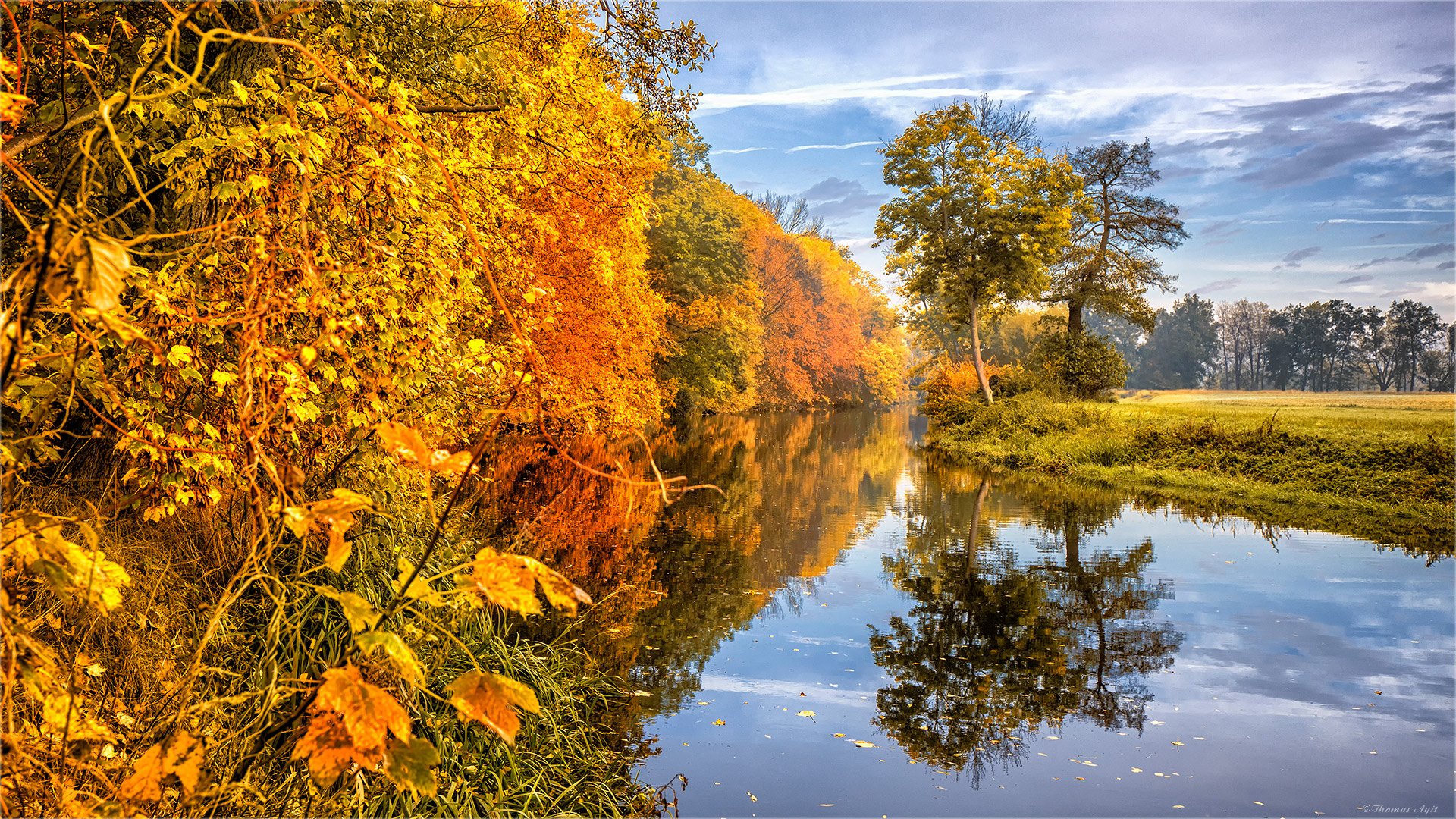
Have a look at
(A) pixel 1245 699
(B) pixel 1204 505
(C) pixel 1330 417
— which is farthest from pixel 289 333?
(C) pixel 1330 417

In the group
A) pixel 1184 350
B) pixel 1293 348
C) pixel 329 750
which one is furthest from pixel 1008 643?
pixel 1184 350

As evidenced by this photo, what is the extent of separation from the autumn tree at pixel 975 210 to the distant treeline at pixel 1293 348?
1808 centimetres

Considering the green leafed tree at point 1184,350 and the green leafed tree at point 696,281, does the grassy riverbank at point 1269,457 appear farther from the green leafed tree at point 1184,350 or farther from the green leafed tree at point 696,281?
the green leafed tree at point 1184,350

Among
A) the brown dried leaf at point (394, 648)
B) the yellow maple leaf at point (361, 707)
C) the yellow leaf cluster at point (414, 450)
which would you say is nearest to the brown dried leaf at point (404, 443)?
the yellow leaf cluster at point (414, 450)

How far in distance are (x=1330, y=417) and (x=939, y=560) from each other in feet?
52.5

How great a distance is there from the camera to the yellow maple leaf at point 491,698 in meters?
1.93

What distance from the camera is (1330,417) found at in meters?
21.8

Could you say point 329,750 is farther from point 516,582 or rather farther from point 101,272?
point 101,272

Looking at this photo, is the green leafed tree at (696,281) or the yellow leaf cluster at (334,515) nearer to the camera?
the yellow leaf cluster at (334,515)

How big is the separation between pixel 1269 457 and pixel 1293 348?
246 feet

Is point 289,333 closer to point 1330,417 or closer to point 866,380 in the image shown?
point 1330,417

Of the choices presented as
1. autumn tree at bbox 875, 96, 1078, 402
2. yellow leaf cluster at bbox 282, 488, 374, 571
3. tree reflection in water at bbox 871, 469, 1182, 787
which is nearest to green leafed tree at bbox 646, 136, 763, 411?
autumn tree at bbox 875, 96, 1078, 402

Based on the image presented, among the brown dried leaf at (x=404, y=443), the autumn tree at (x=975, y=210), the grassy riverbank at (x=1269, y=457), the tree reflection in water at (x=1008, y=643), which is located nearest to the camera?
the brown dried leaf at (x=404, y=443)

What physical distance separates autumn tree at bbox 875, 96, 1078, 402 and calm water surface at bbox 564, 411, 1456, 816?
19.2 meters
